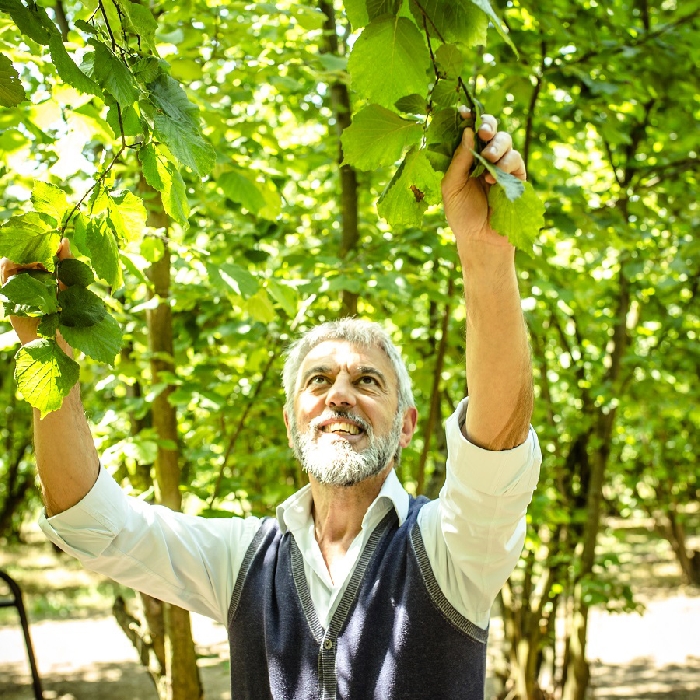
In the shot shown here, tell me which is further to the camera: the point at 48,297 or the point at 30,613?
the point at 30,613

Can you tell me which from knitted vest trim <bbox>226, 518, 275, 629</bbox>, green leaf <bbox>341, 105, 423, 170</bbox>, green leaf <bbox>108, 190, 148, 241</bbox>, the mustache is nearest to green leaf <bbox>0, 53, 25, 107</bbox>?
green leaf <bbox>108, 190, 148, 241</bbox>

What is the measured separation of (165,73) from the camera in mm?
1086

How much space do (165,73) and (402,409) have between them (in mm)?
1462

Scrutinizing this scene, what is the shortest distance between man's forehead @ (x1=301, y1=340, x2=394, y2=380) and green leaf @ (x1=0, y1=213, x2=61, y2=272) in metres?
1.26

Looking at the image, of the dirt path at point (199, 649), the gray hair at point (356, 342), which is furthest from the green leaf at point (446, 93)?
the dirt path at point (199, 649)

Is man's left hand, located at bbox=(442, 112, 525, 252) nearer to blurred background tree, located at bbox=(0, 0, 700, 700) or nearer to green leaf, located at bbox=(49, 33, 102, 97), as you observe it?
blurred background tree, located at bbox=(0, 0, 700, 700)

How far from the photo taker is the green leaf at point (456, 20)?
0.92m

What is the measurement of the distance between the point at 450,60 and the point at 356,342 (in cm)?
140

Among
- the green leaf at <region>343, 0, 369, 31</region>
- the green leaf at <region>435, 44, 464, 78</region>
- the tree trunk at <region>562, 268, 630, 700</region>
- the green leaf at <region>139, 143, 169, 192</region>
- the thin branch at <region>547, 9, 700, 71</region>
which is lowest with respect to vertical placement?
the tree trunk at <region>562, 268, 630, 700</region>

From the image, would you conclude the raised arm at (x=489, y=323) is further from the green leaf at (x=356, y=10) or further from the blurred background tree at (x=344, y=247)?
the blurred background tree at (x=344, y=247)

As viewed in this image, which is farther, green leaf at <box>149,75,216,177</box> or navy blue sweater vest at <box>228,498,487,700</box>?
navy blue sweater vest at <box>228,498,487,700</box>

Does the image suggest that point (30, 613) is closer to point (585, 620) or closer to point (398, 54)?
point (585, 620)

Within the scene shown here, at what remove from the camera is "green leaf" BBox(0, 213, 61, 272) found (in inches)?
40.8

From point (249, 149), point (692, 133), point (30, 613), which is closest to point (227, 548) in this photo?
point (249, 149)
